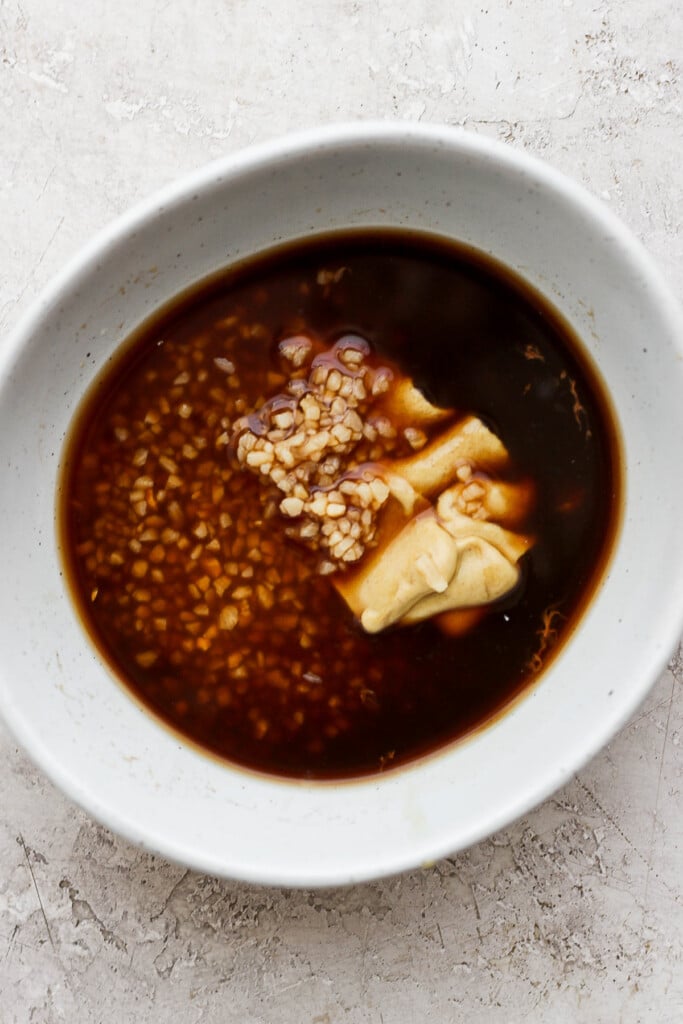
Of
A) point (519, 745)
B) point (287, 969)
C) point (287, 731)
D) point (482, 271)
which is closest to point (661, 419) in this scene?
point (482, 271)

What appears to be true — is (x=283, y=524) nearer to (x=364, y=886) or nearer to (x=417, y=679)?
(x=417, y=679)

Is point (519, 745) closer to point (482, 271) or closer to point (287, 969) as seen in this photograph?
point (287, 969)

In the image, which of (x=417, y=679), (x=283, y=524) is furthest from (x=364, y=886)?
(x=283, y=524)

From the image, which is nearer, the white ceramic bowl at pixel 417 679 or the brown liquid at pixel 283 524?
the white ceramic bowl at pixel 417 679

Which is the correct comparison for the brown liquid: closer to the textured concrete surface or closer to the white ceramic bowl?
the white ceramic bowl

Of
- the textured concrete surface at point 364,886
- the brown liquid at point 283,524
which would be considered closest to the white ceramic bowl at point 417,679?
the brown liquid at point 283,524

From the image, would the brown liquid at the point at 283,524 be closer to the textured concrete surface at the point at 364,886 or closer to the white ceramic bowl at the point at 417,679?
the white ceramic bowl at the point at 417,679
